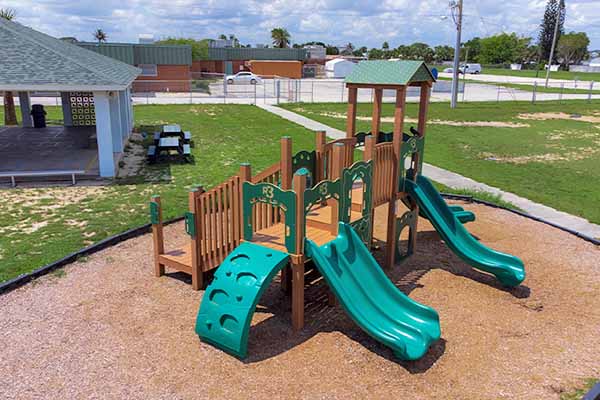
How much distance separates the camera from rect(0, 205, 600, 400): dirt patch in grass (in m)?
4.77

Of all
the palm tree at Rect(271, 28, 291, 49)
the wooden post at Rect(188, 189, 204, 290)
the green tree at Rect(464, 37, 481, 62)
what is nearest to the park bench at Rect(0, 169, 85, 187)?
the wooden post at Rect(188, 189, 204, 290)

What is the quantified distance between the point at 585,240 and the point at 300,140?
37.1 ft

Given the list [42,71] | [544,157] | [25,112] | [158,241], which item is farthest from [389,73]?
[25,112]

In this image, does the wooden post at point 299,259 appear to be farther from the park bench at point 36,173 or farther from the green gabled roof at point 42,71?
the park bench at point 36,173

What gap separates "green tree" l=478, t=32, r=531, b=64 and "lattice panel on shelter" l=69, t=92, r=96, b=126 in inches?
4985

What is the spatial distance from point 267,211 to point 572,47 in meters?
136

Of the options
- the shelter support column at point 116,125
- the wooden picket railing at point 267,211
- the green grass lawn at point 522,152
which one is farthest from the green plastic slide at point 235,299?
the shelter support column at point 116,125

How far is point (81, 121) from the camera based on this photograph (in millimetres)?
21281

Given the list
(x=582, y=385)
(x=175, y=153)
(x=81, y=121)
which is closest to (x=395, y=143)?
(x=582, y=385)

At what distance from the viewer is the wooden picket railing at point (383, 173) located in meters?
6.93

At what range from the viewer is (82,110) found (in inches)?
834

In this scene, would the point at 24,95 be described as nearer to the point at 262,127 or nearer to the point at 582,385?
the point at 262,127

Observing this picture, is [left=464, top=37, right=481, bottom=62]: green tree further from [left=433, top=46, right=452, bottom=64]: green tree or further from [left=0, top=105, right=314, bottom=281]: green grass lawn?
[left=0, top=105, right=314, bottom=281]: green grass lawn

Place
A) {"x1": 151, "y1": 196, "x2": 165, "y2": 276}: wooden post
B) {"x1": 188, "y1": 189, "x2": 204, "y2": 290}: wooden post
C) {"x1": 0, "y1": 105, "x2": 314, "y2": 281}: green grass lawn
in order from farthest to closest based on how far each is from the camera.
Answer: {"x1": 0, "y1": 105, "x2": 314, "y2": 281}: green grass lawn < {"x1": 151, "y1": 196, "x2": 165, "y2": 276}: wooden post < {"x1": 188, "y1": 189, "x2": 204, "y2": 290}: wooden post
